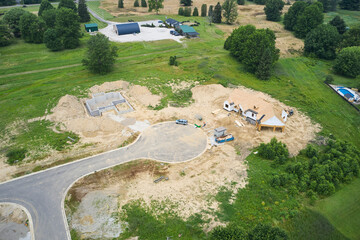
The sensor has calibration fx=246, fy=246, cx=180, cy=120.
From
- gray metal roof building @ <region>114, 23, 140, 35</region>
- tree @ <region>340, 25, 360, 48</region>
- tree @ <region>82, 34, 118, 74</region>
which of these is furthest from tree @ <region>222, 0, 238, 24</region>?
tree @ <region>82, 34, 118, 74</region>

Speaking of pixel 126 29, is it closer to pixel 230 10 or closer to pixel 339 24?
pixel 230 10

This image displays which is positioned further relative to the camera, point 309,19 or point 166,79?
point 309,19

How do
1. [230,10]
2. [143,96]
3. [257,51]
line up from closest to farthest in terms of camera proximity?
1. [143,96]
2. [257,51]
3. [230,10]

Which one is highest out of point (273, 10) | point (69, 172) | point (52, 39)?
point (273, 10)

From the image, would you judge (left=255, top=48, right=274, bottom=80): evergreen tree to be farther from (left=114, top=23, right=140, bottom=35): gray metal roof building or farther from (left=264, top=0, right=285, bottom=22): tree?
(left=264, top=0, right=285, bottom=22): tree

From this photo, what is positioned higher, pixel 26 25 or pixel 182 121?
pixel 26 25

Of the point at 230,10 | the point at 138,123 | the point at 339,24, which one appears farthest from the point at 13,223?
the point at 230,10

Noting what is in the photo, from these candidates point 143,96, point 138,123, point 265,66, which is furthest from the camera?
point 265,66
